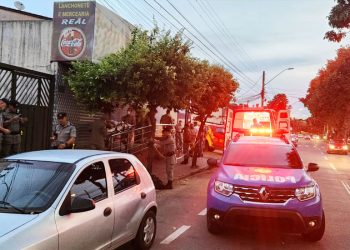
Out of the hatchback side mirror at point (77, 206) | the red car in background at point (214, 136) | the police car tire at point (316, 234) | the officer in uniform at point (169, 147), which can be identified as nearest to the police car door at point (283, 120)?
the officer in uniform at point (169, 147)

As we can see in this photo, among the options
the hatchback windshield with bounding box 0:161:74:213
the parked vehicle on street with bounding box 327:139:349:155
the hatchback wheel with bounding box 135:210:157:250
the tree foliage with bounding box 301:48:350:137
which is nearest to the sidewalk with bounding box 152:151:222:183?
the hatchback wheel with bounding box 135:210:157:250

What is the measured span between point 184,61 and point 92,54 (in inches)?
122

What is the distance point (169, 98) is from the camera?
42.0 ft

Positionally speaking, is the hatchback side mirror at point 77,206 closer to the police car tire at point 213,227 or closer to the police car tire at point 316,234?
the police car tire at point 213,227

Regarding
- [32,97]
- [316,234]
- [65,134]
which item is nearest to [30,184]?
[316,234]

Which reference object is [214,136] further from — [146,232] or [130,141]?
Result: [146,232]

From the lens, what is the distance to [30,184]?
16.0ft

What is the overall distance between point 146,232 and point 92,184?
156 cm

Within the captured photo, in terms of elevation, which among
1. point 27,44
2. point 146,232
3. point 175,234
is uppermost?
point 27,44

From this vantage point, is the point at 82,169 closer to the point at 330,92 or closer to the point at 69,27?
the point at 69,27

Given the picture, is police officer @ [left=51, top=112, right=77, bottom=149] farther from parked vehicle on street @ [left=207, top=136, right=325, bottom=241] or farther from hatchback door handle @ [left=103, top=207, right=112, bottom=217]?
hatchback door handle @ [left=103, top=207, right=112, bottom=217]

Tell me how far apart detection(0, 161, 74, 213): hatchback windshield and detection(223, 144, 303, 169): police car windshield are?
152 inches

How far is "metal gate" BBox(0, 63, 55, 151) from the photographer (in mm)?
12031

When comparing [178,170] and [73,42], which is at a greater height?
[73,42]
